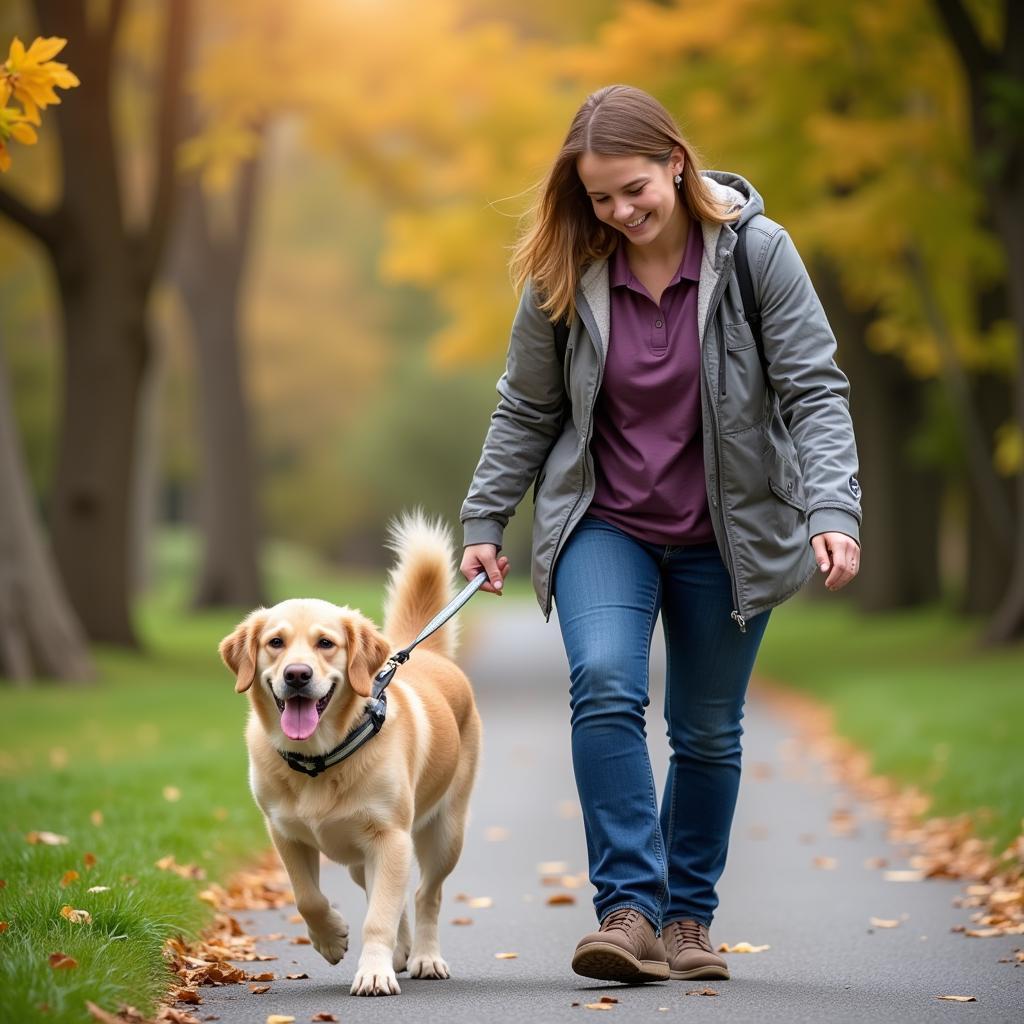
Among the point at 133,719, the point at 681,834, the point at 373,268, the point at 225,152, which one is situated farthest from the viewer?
the point at 373,268

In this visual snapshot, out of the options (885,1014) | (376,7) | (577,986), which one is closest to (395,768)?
(577,986)

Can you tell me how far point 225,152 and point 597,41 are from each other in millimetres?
7464

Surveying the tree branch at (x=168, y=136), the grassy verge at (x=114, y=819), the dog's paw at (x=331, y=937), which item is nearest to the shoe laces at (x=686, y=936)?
the dog's paw at (x=331, y=937)

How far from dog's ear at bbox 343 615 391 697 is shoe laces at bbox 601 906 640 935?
0.92 meters

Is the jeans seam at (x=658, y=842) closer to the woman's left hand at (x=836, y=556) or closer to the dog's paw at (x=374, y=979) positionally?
the woman's left hand at (x=836, y=556)

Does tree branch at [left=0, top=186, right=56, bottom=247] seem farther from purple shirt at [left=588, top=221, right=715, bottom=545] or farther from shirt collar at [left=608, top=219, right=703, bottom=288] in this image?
purple shirt at [left=588, top=221, right=715, bottom=545]

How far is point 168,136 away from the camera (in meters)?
17.2

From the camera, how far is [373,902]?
471cm

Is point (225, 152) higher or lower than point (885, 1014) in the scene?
higher

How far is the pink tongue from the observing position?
4.70m

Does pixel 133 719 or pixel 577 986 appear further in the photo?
pixel 133 719

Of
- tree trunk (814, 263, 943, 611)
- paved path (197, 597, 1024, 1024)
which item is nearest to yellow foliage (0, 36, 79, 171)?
paved path (197, 597, 1024, 1024)

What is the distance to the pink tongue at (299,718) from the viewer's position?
15.4 feet

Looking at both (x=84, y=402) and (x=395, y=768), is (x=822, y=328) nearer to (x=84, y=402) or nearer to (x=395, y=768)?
(x=395, y=768)
